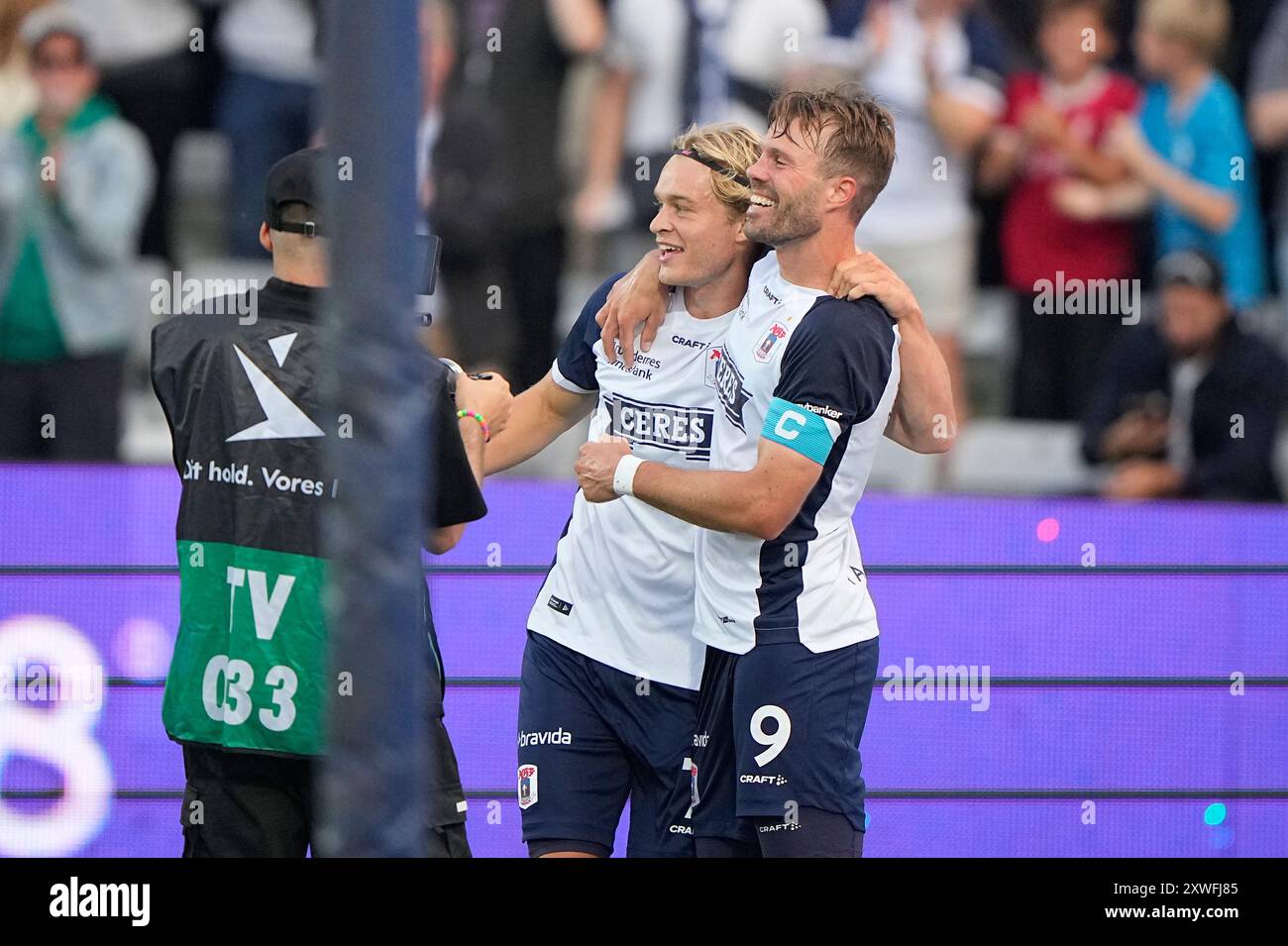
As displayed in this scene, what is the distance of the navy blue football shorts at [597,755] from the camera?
427cm

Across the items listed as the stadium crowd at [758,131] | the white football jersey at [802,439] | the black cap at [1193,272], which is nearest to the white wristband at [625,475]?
the white football jersey at [802,439]

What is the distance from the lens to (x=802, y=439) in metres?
3.74

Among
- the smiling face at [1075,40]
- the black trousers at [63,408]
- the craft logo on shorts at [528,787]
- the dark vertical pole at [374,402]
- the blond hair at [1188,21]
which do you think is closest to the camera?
the dark vertical pole at [374,402]

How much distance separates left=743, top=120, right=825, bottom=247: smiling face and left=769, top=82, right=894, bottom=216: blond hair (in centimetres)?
2

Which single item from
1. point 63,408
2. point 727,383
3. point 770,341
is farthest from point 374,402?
point 63,408

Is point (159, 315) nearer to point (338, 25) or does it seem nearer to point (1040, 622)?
point (1040, 622)

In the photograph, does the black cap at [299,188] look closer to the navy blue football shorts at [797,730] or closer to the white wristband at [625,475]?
the white wristband at [625,475]

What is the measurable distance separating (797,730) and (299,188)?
1470 mm

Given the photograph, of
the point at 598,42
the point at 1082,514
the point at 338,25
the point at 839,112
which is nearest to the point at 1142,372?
the point at 1082,514

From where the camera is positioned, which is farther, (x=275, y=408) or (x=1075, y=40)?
(x=1075, y=40)

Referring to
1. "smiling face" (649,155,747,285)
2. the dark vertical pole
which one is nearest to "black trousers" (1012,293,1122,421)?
"smiling face" (649,155,747,285)

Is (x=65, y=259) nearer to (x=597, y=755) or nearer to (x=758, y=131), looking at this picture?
(x=758, y=131)

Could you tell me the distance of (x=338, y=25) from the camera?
1825 mm

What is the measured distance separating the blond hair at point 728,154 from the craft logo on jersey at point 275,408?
39.9 inches
